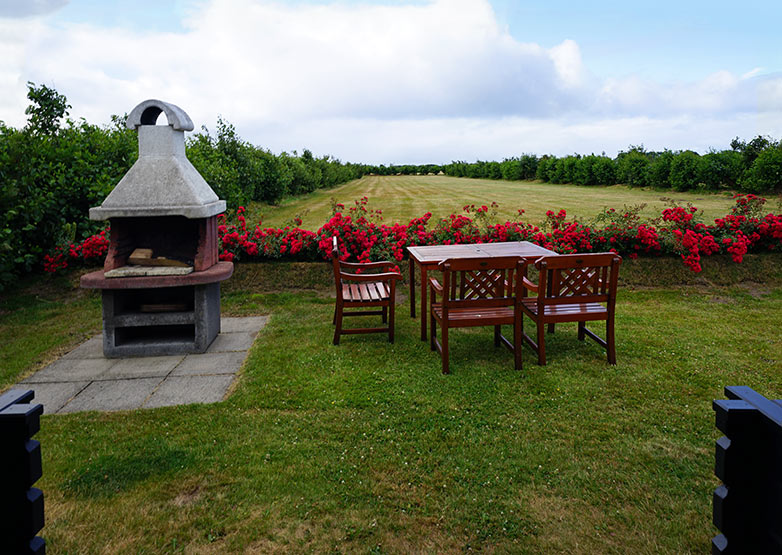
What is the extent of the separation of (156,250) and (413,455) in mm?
3789

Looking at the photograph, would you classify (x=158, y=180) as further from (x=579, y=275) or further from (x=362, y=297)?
(x=579, y=275)

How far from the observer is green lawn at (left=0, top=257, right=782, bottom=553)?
95.8 inches

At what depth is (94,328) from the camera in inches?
235

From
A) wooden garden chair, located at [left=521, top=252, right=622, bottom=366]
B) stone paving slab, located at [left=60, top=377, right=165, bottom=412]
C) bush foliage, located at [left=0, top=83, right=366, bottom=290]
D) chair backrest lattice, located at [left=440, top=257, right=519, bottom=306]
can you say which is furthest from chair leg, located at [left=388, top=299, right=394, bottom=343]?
bush foliage, located at [left=0, top=83, right=366, bottom=290]

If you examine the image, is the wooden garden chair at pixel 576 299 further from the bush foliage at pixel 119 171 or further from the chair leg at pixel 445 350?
the bush foliage at pixel 119 171

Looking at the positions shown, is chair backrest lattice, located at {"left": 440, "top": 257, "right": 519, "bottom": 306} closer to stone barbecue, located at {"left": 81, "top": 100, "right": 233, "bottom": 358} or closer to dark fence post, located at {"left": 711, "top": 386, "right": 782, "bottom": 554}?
stone barbecue, located at {"left": 81, "top": 100, "right": 233, "bottom": 358}

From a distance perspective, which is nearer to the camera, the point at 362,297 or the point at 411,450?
the point at 411,450

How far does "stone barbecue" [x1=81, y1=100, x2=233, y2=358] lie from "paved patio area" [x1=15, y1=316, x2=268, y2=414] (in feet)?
0.68

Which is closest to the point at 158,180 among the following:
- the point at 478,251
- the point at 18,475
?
the point at 478,251

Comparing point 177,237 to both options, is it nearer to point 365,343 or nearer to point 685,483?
point 365,343

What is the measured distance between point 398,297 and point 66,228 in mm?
5321

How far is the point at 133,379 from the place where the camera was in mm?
4398

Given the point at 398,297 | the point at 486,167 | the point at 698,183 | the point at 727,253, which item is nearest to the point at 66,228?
the point at 398,297

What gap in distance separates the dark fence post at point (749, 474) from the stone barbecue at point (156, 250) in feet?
14.4
